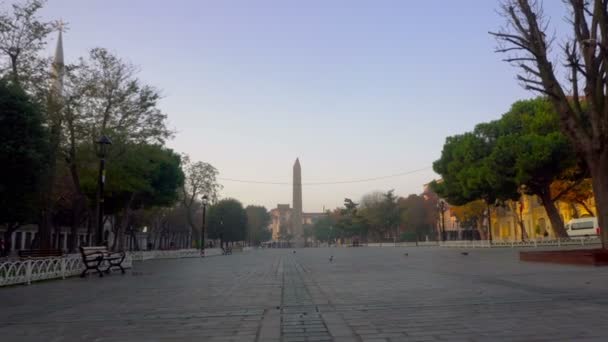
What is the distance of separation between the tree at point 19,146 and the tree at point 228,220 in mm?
55053

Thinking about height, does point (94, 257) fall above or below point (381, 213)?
below

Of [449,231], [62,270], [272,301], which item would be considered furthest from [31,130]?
[449,231]

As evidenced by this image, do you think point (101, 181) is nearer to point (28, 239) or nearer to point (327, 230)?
point (28, 239)

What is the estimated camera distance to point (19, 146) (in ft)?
53.5

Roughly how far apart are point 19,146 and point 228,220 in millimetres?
60627

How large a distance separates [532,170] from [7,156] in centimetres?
3205

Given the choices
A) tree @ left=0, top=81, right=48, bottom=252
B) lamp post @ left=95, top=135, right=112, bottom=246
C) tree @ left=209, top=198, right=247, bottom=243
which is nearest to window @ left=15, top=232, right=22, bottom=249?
tree @ left=209, top=198, right=247, bottom=243

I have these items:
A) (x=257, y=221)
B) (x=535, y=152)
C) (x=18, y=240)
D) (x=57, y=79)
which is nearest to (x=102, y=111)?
(x=57, y=79)

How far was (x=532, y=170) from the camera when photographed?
1312 inches

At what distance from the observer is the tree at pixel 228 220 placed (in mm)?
74144

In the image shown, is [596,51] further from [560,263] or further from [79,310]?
[79,310]

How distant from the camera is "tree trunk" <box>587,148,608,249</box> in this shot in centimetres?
1498

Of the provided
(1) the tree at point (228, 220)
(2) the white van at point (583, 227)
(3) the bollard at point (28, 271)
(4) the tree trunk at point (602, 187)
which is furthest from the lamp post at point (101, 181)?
(1) the tree at point (228, 220)

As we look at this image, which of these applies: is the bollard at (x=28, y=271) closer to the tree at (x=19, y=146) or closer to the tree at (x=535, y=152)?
the tree at (x=19, y=146)
